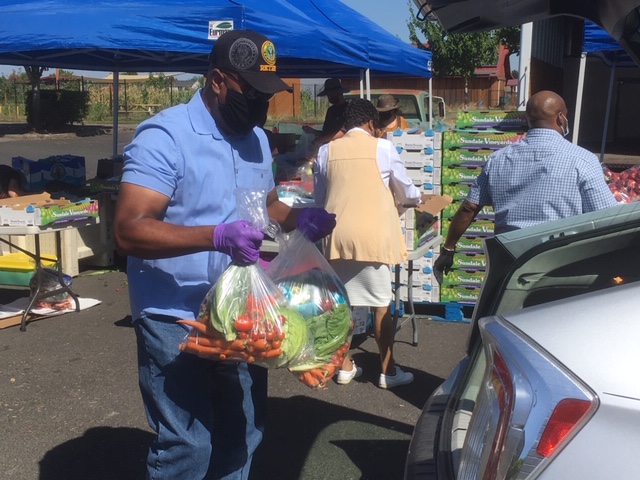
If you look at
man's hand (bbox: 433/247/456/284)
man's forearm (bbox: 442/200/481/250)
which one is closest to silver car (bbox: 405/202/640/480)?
man's forearm (bbox: 442/200/481/250)

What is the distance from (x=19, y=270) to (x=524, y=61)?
4.92 meters

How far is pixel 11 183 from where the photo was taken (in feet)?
25.2

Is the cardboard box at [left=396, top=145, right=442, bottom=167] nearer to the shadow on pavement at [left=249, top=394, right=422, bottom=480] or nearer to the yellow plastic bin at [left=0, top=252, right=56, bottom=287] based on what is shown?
the shadow on pavement at [left=249, top=394, right=422, bottom=480]

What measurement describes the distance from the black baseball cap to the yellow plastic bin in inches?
182

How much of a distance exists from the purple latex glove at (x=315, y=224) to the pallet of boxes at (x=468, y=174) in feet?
11.5

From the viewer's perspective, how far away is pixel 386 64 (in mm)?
8133

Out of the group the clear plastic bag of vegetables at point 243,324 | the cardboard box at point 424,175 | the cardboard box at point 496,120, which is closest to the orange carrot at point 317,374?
the clear plastic bag of vegetables at point 243,324

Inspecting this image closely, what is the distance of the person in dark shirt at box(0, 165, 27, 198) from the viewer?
7559 millimetres

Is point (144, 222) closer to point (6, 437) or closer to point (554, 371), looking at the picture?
point (554, 371)

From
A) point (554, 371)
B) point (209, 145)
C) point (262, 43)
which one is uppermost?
point (262, 43)

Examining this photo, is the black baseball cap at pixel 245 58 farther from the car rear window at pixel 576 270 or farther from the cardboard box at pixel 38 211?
the cardboard box at pixel 38 211

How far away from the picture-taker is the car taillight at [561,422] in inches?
62.9

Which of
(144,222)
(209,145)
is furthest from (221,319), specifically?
(209,145)

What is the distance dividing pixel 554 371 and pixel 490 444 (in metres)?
0.25
